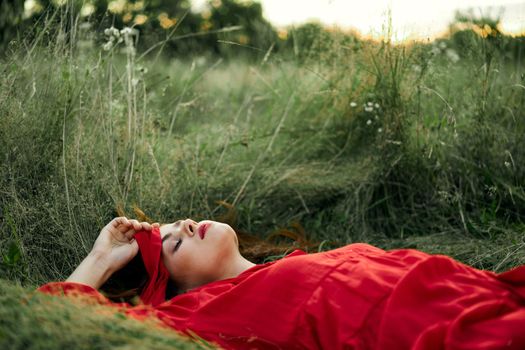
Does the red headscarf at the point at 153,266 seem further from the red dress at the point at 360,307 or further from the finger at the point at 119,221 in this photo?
the red dress at the point at 360,307

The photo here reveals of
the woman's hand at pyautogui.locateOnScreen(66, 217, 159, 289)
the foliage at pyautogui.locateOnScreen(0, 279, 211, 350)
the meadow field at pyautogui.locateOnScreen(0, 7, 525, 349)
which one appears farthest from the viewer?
the meadow field at pyautogui.locateOnScreen(0, 7, 525, 349)

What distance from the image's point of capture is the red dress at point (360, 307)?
74.5 inches

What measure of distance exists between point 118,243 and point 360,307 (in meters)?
1.10

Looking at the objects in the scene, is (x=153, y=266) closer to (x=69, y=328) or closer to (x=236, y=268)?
(x=236, y=268)

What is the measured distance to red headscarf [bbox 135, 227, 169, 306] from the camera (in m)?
2.57

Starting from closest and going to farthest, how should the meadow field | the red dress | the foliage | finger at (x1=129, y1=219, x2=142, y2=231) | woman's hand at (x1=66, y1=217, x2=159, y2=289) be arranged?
the foliage → the red dress → woman's hand at (x1=66, y1=217, x2=159, y2=289) → finger at (x1=129, y1=219, x2=142, y2=231) → the meadow field

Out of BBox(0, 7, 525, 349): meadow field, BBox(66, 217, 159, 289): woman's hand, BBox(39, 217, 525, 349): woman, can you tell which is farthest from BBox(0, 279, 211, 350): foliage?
BBox(0, 7, 525, 349): meadow field

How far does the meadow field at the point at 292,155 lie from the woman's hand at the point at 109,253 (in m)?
0.20

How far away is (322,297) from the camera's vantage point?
2123 millimetres

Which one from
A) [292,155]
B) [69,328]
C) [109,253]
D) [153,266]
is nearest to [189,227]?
[153,266]

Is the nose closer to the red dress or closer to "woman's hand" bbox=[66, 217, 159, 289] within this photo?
"woman's hand" bbox=[66, 217, 159, 289]

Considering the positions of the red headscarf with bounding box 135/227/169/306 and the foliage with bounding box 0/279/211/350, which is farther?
the red headscarf with bounding box 135/227/169/306

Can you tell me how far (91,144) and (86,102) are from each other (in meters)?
0.27

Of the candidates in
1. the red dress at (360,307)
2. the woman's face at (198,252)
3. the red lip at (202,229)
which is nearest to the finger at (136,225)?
the woman's face at (198,252)
